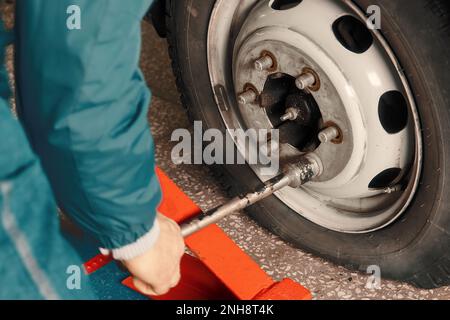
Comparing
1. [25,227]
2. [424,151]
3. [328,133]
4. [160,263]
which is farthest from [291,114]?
[25,227]

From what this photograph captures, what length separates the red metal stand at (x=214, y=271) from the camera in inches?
59.5

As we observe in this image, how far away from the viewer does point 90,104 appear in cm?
98

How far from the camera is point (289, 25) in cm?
157

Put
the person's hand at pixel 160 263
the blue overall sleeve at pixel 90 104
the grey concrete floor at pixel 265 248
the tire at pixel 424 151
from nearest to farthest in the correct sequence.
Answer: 1. the blue overall sleeve at pixel 90 104
2. the person's hand at pixel 160 263
3. the tire at pixel 424 151
4. the grey concrete floor at pixel 265 248

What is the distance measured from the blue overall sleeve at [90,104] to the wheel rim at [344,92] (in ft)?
1.88

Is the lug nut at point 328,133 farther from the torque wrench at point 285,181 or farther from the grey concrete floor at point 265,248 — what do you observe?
the grey concrete floor at point 265,248

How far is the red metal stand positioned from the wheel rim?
274 mm

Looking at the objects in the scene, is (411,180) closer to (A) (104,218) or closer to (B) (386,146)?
(B) (386,146)

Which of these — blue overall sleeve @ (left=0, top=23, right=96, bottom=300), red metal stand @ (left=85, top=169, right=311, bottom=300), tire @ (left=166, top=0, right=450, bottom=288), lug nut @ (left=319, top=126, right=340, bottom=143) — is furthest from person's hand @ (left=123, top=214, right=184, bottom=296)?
tire @ (left=166, top=0, right=450, bottom=288)

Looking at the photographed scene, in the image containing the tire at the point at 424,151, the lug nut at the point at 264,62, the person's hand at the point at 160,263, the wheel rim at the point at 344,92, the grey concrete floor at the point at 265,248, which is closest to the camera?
the person's hand at the point at 160,263

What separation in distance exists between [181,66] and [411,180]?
68cm

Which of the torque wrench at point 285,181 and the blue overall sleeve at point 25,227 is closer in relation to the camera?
the blue overall sleeve at point 25,227

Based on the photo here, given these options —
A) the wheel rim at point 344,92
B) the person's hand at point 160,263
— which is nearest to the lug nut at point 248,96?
the wheel rim at point 344,92

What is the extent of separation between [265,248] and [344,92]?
1.84ft
